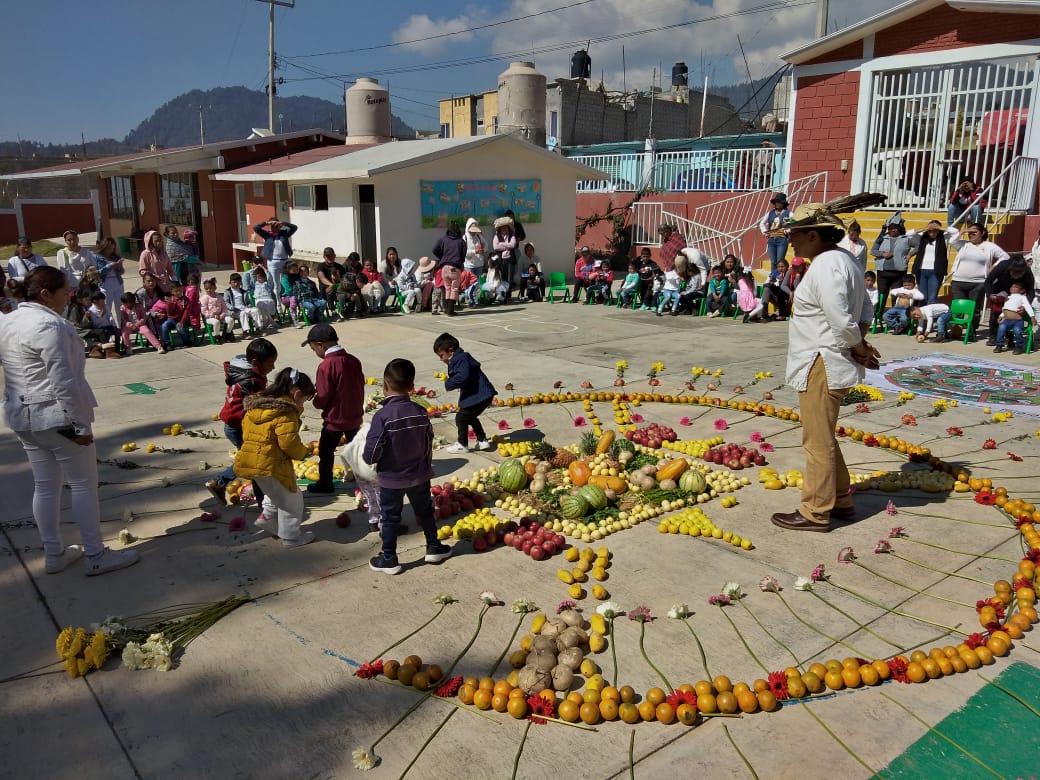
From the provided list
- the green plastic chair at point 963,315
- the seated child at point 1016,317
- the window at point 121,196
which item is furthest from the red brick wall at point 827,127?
the window at point 121,196

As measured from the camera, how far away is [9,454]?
763 centimetres

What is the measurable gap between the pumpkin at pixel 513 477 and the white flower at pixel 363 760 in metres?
3.23

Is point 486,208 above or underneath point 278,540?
above

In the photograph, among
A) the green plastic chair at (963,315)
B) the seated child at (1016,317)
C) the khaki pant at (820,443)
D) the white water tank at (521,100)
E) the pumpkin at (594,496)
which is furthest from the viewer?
the white water tank at (521,100)

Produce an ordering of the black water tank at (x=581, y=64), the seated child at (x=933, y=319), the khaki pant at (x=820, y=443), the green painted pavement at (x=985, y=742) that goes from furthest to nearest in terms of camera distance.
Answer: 1. the black water tank at (x=581, y=64)
2. the seated child at (x=933, y=319)
3. the khaki pant at (x=820, y=443)
4. the green painted pavement at (x=985, y=742)

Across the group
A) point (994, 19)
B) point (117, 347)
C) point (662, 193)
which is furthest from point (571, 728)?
point (662, 193)

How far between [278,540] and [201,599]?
0.90 m

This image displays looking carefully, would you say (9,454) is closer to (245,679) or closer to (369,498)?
(369,498)

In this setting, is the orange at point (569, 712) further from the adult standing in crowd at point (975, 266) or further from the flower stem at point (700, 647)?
the adult standing in crowd at point (975, 266)

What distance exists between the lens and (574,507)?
19.4ft

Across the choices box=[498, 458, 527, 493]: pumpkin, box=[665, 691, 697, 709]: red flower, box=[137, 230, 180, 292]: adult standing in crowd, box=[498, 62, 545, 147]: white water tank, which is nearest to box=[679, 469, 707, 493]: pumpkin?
box=[498, 458, 527, 493]: pumpkin

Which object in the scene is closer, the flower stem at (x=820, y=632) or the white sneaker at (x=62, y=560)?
the flower stem at (x=820, y=632)

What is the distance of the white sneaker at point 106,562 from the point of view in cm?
509

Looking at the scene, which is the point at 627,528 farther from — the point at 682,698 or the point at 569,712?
the point at 569,712
